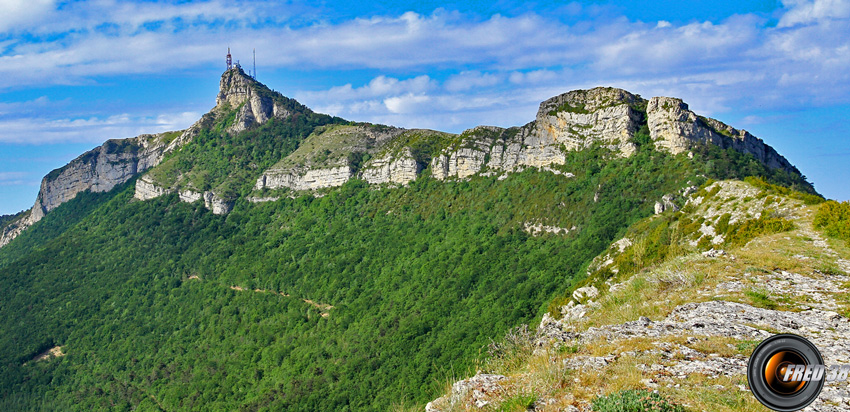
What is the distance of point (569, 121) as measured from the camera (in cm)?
7500

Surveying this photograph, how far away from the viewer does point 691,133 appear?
6081 centimetres

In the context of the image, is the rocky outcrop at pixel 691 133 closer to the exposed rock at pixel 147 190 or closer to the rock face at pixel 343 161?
the rock face at pixel 343 161

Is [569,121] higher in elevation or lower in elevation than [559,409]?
higher

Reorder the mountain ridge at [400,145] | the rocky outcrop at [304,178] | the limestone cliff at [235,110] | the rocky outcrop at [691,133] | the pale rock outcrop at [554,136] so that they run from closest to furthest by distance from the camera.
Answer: the rocky outcrop at [691,133], the mountain ridge at [400,145], the pale rock outcrop at [554,136], the rocky outcrop at [304,178], the limestone cliff at [235,110]

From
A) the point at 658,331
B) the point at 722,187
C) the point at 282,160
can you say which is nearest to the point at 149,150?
the point at 282,160

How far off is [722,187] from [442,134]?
74.9m

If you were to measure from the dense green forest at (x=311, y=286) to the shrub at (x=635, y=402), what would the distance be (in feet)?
89.4

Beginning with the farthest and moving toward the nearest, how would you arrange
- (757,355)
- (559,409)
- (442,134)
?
(442,134)
(559,409)
(757,355)

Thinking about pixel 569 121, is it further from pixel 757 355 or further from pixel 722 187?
pixel 757 355

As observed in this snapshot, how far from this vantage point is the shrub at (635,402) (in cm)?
765

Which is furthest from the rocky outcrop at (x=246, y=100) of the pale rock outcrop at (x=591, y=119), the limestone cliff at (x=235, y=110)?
the pale rock outcrop at (x=591, y=119)

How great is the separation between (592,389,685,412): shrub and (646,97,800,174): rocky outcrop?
58.7 metres

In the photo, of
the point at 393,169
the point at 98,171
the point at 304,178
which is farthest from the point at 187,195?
the point at 98,171

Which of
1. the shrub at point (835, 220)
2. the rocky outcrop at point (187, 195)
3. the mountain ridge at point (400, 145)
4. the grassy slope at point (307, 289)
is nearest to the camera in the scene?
the shrub at point (835, 220)
